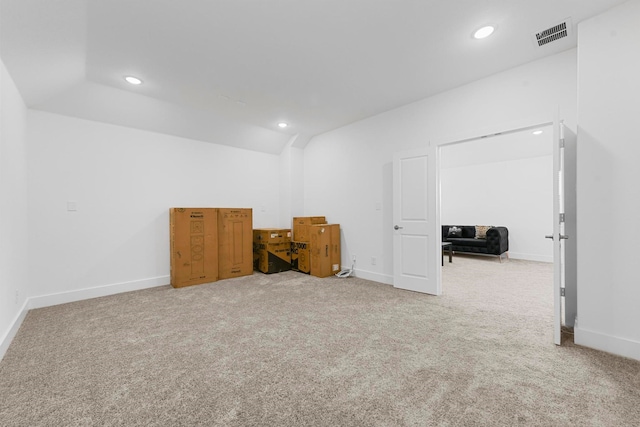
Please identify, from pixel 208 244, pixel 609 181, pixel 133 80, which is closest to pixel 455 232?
pixel 609 181

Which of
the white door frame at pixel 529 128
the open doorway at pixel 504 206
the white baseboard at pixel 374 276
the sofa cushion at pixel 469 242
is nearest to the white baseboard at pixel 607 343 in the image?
the white door frame at pixel 529 128

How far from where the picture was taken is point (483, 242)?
623 cm

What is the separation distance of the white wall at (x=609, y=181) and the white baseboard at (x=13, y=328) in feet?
15.3

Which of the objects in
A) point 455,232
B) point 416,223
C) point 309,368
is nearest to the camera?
point 309,368

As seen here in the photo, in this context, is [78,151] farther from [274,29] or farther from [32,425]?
[32,425]

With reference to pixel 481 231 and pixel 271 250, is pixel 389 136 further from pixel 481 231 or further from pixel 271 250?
pixel 481 231

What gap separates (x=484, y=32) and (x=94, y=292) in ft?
17.9

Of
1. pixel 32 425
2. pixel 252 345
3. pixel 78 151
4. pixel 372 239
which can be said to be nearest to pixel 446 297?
pixel 372 239

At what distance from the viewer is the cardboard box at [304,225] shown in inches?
194

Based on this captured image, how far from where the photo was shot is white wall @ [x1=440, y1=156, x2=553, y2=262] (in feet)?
20.1

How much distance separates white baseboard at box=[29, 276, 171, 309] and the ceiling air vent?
5534mm

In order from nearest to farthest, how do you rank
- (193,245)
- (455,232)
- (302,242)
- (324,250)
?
1. (193,245)
2. (324,250)
3. (302,242)
4. (455,232)

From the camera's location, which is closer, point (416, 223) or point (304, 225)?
point (416, 223)

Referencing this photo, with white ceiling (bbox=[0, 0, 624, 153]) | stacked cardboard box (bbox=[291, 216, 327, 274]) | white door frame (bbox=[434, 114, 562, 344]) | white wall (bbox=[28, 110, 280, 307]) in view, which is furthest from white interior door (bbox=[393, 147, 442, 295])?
white wall (bbox=[28, 110, 280, 307])
